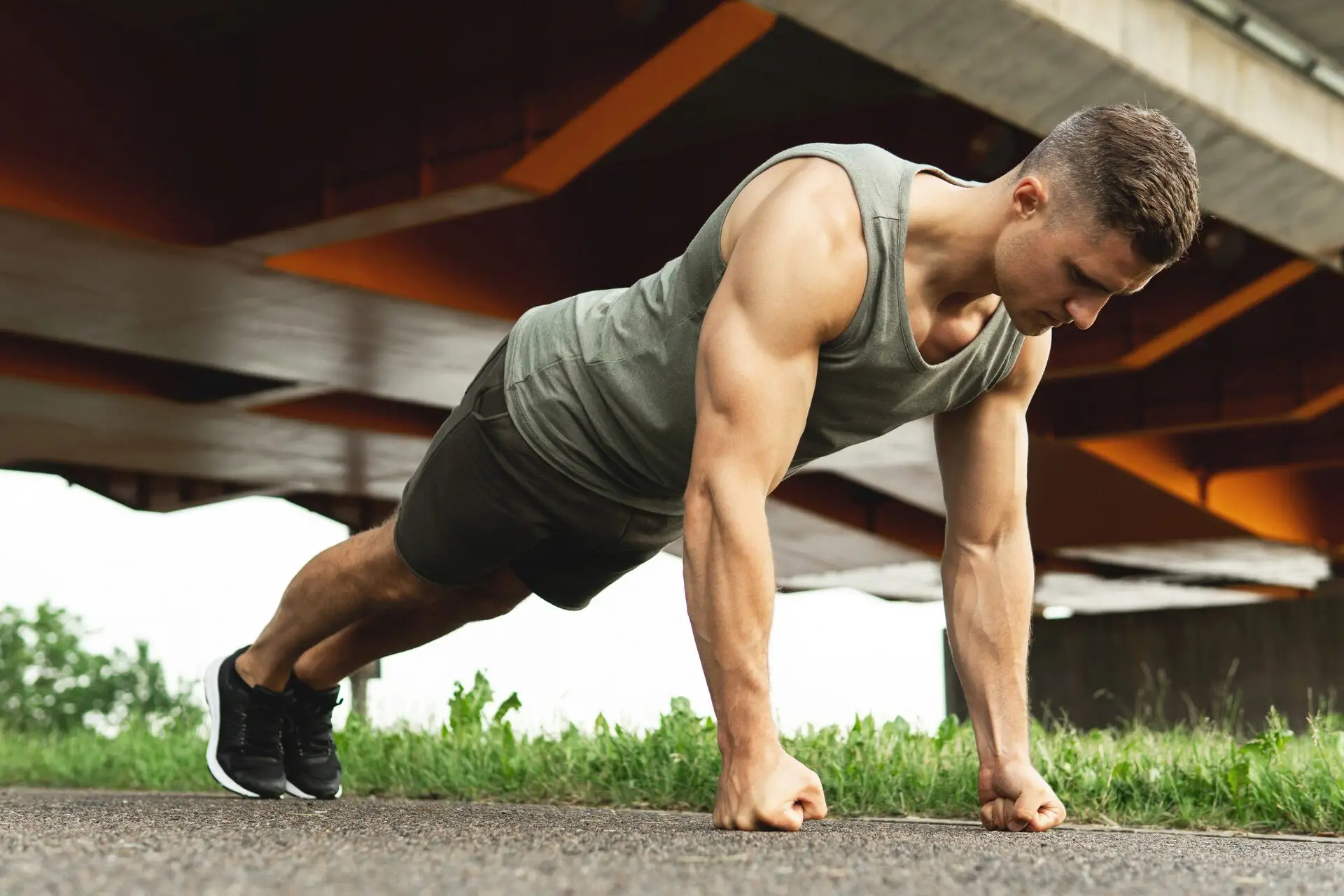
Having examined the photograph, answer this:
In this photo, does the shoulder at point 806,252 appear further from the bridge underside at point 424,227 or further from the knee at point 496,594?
the bridge underside at point 424,227

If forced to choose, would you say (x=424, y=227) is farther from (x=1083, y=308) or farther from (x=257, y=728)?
(x=1083, y=308)

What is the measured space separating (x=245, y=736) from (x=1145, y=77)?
6.14m

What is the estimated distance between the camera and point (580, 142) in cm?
806

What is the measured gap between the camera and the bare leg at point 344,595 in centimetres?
372

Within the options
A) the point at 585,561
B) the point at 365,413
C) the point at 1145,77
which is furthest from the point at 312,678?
the point at 365,413

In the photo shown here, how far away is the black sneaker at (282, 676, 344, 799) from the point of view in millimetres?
4270

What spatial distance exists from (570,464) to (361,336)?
8121 mm

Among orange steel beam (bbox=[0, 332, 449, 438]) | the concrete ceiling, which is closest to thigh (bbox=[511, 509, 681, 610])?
the concrete ceiling

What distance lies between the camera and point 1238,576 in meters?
22.3

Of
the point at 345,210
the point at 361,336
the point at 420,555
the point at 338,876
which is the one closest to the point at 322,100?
the point at 345,210

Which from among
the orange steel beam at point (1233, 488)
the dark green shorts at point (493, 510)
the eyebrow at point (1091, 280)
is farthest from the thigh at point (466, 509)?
the orange steel beam at point (1233, 488)

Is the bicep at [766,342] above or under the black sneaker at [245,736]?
above

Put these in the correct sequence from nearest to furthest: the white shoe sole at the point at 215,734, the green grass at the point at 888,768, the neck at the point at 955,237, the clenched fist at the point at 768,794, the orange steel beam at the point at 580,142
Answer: the clenched fist at the point at 768,794
the neck at the point at 955,237
the green grass at the point at 888,768
the white shoe sole at the point at 215,734
the orange steel beam at the point at 580,142

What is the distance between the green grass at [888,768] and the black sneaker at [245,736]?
0.85 meters
